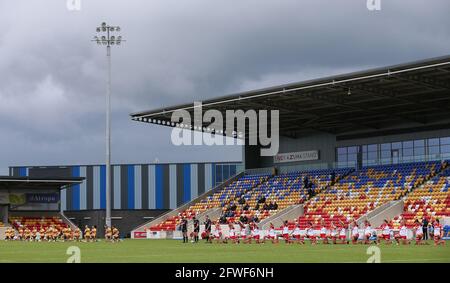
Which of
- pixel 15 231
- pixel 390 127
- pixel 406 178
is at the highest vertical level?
pixel 390 127

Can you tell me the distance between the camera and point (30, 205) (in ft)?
236

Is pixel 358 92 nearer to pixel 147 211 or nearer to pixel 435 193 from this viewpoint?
pixel 435 193

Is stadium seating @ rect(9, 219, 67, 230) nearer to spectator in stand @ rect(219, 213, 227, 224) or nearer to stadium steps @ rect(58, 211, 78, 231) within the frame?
stadium steps @ rect(58, 211, 78, 231)

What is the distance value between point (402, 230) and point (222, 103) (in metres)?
19.3

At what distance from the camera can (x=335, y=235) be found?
41.4 meters

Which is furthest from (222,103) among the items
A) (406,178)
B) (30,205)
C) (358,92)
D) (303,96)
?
(30,205)

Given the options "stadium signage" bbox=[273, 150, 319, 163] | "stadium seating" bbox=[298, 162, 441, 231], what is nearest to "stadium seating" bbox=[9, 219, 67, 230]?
"stadium signage" bbox=[273, 150, 319, 163]

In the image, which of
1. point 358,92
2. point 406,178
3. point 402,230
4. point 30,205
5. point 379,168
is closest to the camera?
point 402,230

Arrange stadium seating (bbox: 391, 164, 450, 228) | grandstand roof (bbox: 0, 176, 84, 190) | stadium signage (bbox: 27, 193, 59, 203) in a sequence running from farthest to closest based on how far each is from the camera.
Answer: stadium signage (bbox: 27, 193, 59, 203) < grandstand roof (bbox: 0, 176, 84, 190) < stadium seating (bbox: 391, 164, 450, 228)

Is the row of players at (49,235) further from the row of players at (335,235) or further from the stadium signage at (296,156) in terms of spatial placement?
the stadium signage at (296,156)

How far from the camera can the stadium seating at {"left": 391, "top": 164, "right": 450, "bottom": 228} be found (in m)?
48.9

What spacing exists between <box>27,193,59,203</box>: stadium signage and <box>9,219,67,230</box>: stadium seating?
62.5 inches

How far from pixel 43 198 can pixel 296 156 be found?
23451 mm

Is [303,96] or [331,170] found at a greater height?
[303,96]
